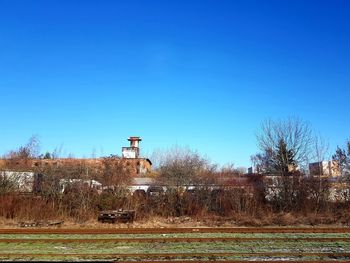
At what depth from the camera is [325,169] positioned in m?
28.8

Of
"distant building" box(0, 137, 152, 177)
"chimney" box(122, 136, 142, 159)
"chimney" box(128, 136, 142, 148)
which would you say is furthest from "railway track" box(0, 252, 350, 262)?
"chimney" box(128, 136, 142, 148)

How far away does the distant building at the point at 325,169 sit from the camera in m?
27.1

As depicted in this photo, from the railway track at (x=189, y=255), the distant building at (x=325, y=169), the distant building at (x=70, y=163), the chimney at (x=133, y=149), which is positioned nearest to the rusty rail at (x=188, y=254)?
the railway track at (x=189, y=255)

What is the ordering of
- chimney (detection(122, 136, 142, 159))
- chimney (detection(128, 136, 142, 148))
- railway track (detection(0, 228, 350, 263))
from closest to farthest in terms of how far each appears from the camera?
railway track (detection(0, 228, 350, 263))
chimney (detection(122, 136, 142, 159))
chimney (detection(128, 136, 142, 148))

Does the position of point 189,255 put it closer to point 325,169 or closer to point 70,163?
point 70,163

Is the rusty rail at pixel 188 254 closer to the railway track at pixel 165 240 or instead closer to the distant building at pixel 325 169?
the railway track at pixel 165 240

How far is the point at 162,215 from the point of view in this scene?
23109 mm

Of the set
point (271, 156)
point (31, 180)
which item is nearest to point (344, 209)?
point (271, 156)

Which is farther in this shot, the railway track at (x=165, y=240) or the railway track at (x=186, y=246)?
the railway track at (x=165, y=240)

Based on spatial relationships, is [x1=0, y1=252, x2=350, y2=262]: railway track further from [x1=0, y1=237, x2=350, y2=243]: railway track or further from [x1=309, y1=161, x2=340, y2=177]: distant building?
[x1=309, y1=161, x2=340, y2=177]: distant building

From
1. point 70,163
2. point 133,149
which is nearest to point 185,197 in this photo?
point 70,163

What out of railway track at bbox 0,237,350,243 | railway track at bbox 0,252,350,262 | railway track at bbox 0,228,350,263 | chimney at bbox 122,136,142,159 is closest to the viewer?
railway track at bbox 0,228,350,263

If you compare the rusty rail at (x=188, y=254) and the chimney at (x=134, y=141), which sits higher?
the chimney at (x=134, y=141)

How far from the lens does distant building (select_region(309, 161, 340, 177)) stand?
88.9ft
